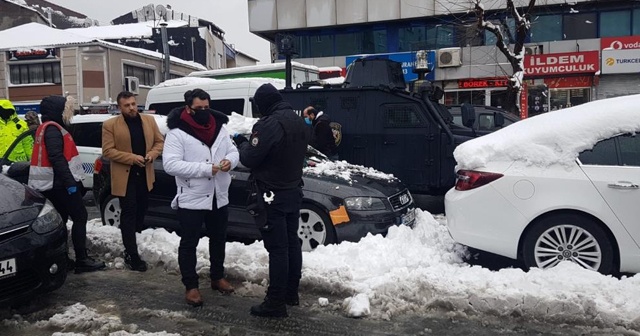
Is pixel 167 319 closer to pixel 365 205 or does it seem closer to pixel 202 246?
pixel 202 246

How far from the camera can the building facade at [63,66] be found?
95.5 ft

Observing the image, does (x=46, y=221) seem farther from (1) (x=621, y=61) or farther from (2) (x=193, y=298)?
(1) (x=621, y=61)

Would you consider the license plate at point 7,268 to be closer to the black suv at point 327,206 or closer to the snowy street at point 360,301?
Answer: the snowy street at point 360,301

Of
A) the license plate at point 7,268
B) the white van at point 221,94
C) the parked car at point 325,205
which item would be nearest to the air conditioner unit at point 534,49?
the white van at point 221,94

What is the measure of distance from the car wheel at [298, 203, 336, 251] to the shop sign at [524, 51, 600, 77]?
770 inches

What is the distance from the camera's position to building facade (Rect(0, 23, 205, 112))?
29.1m

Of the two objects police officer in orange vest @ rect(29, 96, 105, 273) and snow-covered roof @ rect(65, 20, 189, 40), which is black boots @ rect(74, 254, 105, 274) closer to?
police officer in orange vest @ rect(29, 96, 105, 273)

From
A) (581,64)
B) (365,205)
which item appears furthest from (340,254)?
(581,64)

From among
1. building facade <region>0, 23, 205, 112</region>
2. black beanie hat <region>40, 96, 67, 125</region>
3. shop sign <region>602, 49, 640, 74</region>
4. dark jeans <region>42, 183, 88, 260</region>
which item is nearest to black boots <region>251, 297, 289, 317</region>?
dark jeans <region>42, 183, 88, 260</region>

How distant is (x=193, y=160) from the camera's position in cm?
452

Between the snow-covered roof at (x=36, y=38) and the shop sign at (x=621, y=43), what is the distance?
25.4 meters

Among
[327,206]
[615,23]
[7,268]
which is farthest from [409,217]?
[615,23]

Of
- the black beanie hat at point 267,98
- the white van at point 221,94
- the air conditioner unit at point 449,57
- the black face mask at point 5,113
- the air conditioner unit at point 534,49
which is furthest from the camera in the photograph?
the air conditioner unit at point 449,57

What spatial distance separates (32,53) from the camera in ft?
97.7
